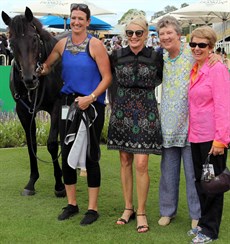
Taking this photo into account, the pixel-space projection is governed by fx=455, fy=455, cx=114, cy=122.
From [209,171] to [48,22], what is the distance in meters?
17.1

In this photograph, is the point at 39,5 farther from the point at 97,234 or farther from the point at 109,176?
the point at 97,234

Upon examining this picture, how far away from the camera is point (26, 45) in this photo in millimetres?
4480

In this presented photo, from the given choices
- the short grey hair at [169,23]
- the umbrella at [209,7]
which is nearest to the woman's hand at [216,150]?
the short grey hair at [169,23]

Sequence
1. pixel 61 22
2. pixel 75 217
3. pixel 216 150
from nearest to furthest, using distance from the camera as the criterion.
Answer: pixel 216 150 < pixel 75 217 < pixel 61 22

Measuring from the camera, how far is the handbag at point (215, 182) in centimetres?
362

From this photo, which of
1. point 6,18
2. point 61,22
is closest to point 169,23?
point 6,18

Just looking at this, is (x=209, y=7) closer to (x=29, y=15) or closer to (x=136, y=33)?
(x=29, y=15)

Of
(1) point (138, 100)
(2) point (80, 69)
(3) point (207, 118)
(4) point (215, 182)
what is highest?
(2) point (80, 69)

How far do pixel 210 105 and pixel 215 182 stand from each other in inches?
24.3

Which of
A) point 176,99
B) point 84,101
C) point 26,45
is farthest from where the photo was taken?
point 26,45

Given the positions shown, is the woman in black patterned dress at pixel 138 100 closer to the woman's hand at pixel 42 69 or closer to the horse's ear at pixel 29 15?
the woman's hand at pixel 42 69

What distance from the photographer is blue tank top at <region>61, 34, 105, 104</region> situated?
4133 millimetres

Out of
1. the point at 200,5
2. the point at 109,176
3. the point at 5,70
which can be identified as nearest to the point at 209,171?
the point at 109,176

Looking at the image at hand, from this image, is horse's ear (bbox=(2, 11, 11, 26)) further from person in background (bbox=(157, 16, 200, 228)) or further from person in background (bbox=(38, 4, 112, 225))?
person in background (bbox=(157, 16, 200, 228))
